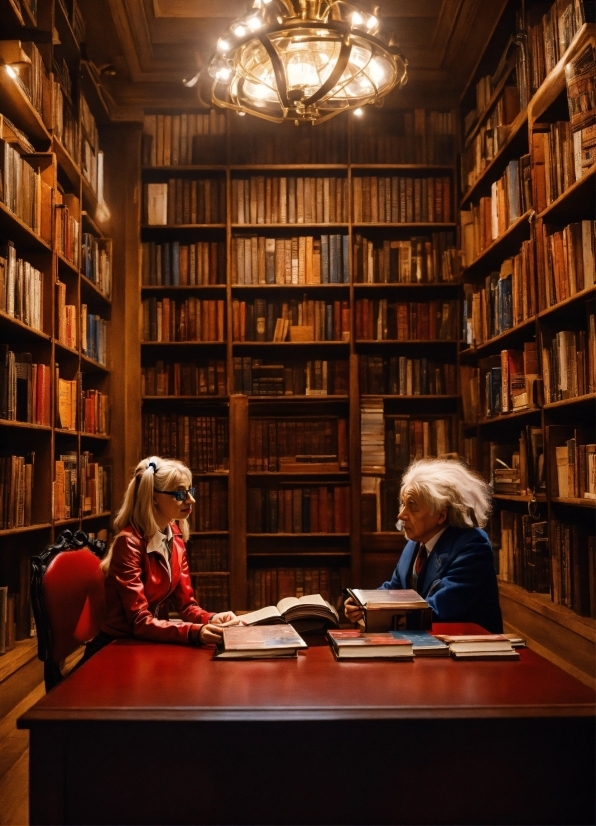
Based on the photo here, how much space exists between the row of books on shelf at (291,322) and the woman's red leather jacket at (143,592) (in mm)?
2461

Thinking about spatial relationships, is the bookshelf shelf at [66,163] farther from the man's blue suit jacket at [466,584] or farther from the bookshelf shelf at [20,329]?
the man's blue suit jacket at [466,584]

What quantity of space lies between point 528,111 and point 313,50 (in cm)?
132

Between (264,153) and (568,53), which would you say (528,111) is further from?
(264,153)

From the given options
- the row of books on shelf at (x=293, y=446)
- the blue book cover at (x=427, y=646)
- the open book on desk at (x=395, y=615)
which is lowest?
the blue book cover at (x=427, y=646)

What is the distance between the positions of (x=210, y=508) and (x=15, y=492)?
177 centimetres

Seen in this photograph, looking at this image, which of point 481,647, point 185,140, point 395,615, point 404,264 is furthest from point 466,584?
point 185,140

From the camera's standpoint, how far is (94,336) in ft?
14.9

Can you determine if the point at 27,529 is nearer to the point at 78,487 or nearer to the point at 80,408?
the point at 78,487

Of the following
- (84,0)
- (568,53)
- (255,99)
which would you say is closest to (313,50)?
(255,99)

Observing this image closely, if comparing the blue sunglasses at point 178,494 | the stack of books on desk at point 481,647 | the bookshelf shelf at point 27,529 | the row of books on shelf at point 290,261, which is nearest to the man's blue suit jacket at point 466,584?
the stack of books on desk at point 481,647

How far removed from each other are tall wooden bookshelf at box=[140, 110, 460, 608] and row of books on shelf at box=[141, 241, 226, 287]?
0.01 meters

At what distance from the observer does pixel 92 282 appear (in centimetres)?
442

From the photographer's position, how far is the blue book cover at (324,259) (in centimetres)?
490

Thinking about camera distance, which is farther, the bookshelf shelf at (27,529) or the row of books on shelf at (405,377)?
the row of books on shelf at (405,377)
